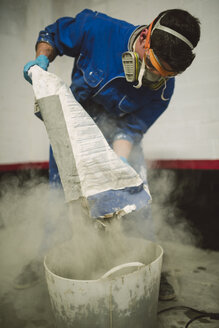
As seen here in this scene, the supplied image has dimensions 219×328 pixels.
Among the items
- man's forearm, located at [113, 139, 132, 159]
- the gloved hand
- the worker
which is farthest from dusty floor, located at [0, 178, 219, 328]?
the gloved hand

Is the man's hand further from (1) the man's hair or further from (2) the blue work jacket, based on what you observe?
(1) the man's hair

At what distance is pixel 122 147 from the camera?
54.8 inches

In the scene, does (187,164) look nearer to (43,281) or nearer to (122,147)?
(122,147)

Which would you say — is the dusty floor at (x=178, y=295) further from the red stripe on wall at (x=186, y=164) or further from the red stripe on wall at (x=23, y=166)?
the red stripe on wall at (x=23, y=166)

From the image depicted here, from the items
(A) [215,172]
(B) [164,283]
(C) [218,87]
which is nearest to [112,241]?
(B) [164,283]

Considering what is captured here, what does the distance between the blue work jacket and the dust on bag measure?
1.10ft

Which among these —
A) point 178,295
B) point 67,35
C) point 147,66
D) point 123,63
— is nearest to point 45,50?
point 67,35

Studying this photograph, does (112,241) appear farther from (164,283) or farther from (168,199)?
(168,199)

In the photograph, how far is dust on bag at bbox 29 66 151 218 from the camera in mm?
893

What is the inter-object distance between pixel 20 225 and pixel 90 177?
1815 millimetres

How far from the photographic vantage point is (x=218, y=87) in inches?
72.7

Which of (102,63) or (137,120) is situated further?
(137,120)

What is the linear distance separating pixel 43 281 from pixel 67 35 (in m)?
1.49

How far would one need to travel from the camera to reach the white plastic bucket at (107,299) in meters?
0.79
